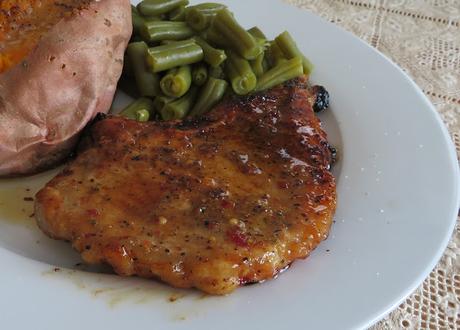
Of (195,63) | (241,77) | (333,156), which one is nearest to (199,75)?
(195,63)

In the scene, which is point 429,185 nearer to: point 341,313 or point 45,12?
point 341,313

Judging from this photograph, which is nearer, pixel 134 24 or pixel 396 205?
pixel 396 205

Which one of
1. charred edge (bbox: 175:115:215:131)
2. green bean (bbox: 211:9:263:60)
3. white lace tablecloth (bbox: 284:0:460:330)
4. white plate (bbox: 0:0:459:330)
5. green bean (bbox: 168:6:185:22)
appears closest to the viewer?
white plate (bbox: 0:0:459:330)

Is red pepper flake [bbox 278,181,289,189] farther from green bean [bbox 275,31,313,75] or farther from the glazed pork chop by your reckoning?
green bean [bbox 275,31,313,75]

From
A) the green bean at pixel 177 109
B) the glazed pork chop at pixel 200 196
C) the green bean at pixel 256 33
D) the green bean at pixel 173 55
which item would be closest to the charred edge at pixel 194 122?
the glazed pork chop at pixel 200 196

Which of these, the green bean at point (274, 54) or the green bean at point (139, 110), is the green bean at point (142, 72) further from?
the green bean at point (274, 54)

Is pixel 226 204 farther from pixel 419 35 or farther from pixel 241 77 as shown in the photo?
pixel 419 35

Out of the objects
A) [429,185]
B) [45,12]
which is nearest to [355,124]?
[429,185]

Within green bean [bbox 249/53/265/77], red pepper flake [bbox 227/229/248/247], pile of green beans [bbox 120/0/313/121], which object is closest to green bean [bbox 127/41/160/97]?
pile of green beans [bbox 120/0/313/121]
